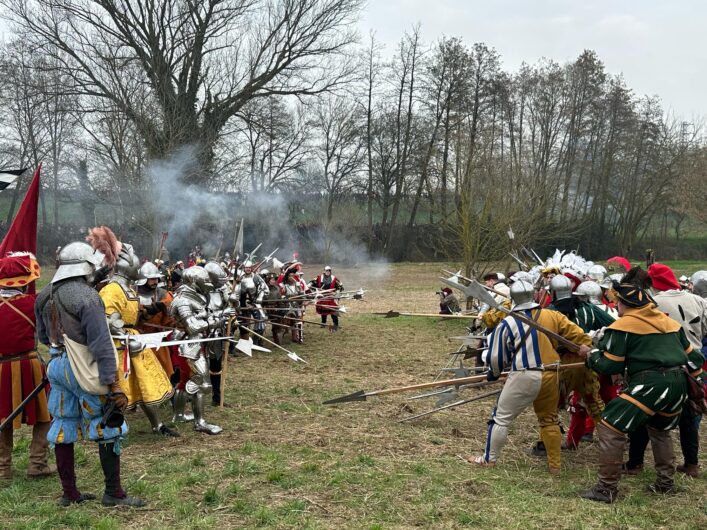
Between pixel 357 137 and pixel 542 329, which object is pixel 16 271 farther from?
pixel 357 137

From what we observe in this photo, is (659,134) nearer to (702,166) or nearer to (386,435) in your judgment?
(702,166)

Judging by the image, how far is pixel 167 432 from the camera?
Result: 635 cm

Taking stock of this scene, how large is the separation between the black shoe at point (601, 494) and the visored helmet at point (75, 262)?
3.89 metres

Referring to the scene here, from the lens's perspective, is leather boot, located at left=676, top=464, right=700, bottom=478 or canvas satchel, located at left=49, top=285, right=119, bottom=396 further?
leather boot, located at left=676, top=464, right=700, bottom=478

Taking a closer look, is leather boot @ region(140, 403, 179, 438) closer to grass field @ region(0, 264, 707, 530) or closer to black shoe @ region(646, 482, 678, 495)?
grass field @ region(0, 264, 707, 530)

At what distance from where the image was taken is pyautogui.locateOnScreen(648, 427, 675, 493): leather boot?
4789 mm

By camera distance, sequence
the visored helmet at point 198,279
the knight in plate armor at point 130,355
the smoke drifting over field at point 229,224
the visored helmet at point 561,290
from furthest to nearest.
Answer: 1. the smoke drifting over field at point 229,224
2. the visored helmet at point 198,279
3. the visored helmet at point 561,290
4. the knight in plate armor at point 130,355

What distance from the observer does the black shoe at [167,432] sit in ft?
20.6

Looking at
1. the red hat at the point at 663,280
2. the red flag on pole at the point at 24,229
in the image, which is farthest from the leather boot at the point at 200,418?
the red hat at the point at 663,280

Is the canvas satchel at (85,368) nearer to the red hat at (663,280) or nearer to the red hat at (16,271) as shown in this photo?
the red hat at (16,271)

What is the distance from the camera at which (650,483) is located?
5066 millimetres

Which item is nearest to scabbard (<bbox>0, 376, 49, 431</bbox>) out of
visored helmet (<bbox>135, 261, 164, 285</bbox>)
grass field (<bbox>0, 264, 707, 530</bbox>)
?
grass field (<bbox>0, 264, 707, 530</bbox>)

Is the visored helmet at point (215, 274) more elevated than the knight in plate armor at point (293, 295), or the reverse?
the visored helmet at point (215, 274)

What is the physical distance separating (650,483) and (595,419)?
68 centimetres
